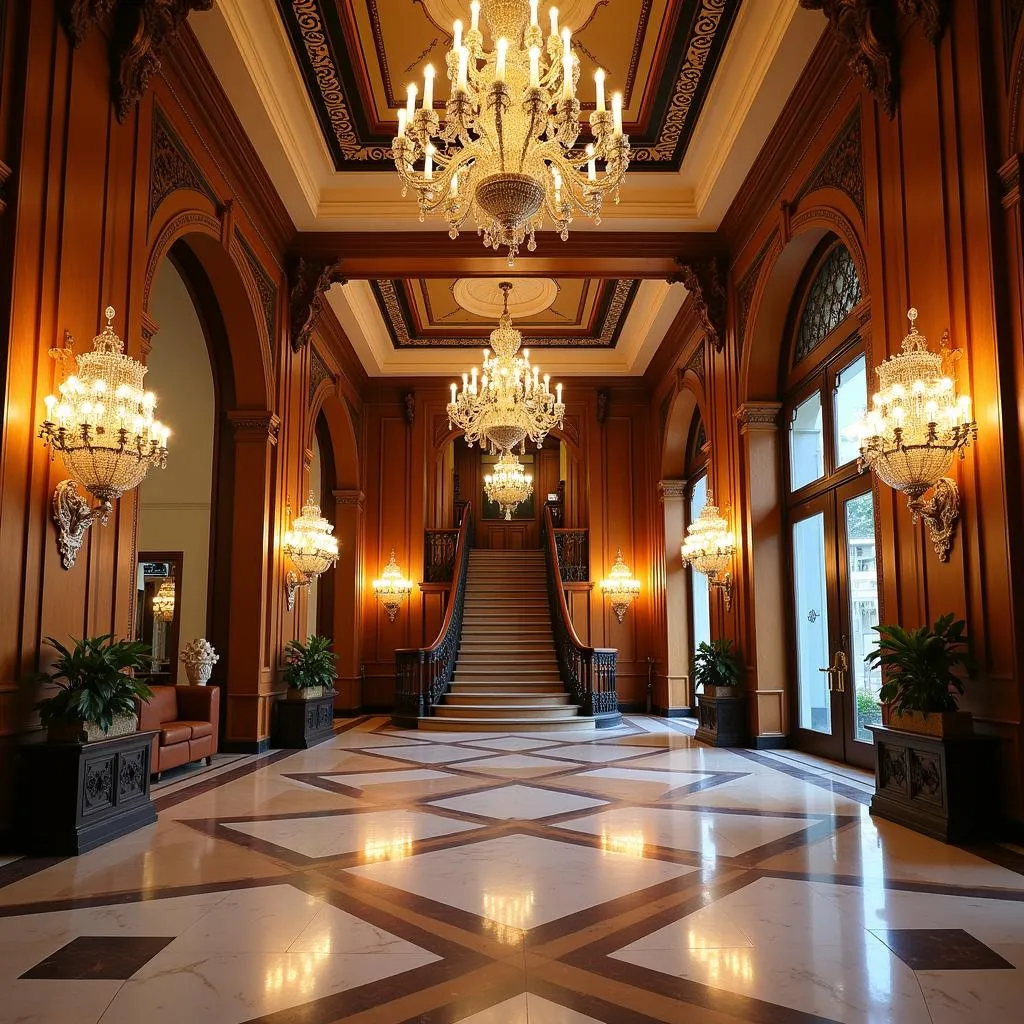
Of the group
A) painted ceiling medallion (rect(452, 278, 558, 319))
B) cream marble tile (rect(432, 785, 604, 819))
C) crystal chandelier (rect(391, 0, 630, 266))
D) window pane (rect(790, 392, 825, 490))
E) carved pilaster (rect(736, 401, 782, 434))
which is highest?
painted ceiling medallion (rect(452, 278, 558, 319))

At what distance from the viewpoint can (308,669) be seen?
9.27 m

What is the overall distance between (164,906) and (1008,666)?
4125 mm

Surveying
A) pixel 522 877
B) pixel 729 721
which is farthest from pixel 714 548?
pixel 522 877

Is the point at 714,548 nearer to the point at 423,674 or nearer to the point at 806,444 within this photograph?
the point at 806,444

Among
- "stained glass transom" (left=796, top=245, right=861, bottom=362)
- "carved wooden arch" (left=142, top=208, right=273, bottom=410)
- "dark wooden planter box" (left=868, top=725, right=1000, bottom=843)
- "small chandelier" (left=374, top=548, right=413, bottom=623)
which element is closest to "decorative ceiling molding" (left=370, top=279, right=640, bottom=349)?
"carved wooden arch" (left=142, top=208, right=273, bottom=410)

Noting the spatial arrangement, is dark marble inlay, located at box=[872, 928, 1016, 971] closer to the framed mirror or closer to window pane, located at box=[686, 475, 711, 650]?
window pane, located at box=[686, 475, 711, 650]

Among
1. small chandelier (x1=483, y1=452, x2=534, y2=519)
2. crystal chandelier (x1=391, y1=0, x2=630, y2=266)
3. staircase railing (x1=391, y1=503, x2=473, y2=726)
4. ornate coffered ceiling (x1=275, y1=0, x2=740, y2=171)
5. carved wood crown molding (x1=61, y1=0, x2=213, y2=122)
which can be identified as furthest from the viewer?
small chandelier (x1=483, y1=452, x2=534, y2=519)

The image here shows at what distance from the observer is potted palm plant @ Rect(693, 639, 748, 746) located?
29.2 feet

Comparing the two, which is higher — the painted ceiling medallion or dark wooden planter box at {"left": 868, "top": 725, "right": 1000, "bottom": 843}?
the painted ceiling medallion

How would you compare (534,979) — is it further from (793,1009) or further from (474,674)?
(474,674)

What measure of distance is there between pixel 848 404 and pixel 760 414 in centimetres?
142

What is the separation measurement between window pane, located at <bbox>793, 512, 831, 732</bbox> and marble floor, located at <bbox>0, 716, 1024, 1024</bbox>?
2.16m

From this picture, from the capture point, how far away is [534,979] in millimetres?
2783

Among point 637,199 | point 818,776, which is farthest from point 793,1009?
point 637,199
